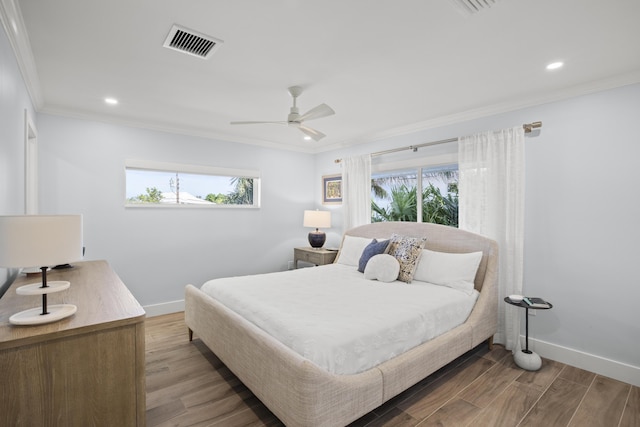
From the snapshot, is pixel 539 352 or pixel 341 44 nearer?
pixel 341 44

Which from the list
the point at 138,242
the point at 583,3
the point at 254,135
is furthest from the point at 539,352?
the point at 138,242

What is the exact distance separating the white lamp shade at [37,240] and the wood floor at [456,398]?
53.3 inches

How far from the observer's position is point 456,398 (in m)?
2.25

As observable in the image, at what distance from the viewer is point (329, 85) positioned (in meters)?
2.73

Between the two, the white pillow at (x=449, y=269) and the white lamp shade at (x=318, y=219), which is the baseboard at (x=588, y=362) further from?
the white lamp shade at (x=318, y=219)

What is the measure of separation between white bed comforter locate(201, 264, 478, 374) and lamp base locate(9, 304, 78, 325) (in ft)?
3.64

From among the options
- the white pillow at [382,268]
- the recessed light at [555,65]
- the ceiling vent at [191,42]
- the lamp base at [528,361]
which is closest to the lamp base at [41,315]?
the ceiling vent at [191,42]

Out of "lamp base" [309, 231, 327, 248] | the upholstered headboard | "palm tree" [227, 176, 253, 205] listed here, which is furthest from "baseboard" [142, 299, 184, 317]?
the upholstered headboard

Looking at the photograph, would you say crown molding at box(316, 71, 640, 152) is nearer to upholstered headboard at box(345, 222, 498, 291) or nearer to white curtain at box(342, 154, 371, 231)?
white curtain at box(342, 154, 371, 231)

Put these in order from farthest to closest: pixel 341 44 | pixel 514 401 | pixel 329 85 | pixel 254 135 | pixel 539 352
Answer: pixel 254 135, pixel 539 352, pixel 329 85, pixel 514 401, pixel 341 44

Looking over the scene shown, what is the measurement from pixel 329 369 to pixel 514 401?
4.89 ft

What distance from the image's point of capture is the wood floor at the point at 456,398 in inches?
79.3

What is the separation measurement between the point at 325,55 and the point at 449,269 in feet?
7.37

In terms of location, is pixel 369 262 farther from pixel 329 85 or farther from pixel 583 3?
pixel 583 3
